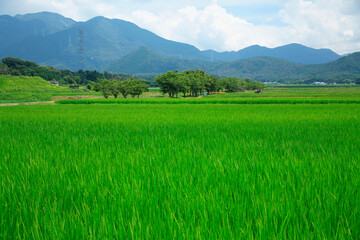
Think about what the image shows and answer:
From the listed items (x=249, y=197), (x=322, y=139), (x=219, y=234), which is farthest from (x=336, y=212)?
(x=322, y=139)

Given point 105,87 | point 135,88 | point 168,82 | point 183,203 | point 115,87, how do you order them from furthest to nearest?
1. point 168,82
2. point 135,88
3. point 115,87
4. point 105,87
5. point 183,203

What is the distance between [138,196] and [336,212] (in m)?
1.85

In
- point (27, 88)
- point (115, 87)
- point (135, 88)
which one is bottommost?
point (135, 88)

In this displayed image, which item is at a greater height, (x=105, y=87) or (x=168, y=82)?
(x=168, y=82)

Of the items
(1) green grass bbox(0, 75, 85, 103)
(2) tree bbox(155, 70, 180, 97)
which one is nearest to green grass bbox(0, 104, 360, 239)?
(2) tree bbox(155, 70, 180, 97)

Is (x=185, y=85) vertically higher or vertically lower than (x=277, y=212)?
higher

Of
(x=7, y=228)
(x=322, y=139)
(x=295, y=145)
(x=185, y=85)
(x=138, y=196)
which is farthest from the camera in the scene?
(x=185, y=85)

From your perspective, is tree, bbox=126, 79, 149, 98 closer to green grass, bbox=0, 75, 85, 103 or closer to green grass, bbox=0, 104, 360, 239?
green grass, bbox=0, 75, 85, 103

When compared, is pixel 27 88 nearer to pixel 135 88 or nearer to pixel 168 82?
pixel 135 88

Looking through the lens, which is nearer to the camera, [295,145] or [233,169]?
[233,169]

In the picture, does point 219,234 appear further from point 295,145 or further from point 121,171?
point 295,145

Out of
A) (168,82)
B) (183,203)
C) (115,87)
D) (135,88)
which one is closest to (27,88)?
(115,87)

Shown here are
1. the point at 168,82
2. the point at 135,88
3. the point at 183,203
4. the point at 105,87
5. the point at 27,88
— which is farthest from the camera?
the point at 27,88

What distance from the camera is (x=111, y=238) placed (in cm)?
145
